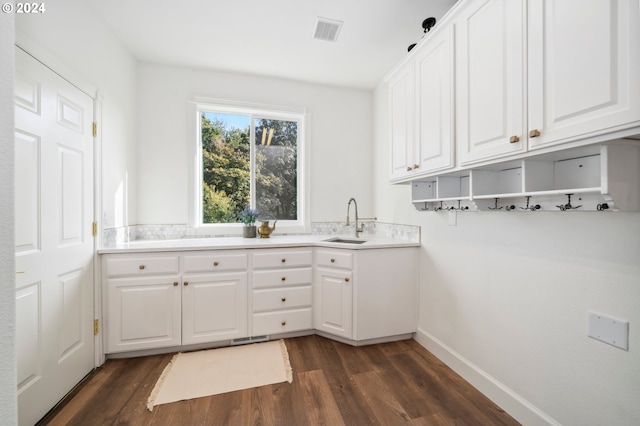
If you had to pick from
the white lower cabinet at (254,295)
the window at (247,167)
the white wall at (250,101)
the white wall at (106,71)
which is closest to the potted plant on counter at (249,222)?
the window at (247,167)

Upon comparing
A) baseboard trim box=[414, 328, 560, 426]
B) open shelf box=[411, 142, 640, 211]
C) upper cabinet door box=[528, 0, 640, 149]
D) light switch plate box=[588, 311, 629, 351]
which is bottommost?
baseboard trim box=[414, 328, 560, 426]

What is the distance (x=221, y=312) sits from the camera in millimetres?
2355

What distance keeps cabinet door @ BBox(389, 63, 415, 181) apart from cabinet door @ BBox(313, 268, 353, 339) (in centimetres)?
102

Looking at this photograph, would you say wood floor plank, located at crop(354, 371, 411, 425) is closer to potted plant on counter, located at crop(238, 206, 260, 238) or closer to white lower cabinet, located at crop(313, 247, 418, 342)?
white lower cabinet, located at crop(313, 247, 418, 342)

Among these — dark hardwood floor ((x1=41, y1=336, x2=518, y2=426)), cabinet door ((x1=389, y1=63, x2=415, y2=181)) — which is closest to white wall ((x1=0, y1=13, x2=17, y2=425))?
dark hardwood floor ((x1=41, y1=336, x2=518, y2=426))

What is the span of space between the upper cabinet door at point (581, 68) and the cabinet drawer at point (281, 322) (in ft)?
7.08

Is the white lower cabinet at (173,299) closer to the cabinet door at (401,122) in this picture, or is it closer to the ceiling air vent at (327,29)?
the cabinet door at (401,122)

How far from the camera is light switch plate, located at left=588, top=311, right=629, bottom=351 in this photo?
1136 millimetres

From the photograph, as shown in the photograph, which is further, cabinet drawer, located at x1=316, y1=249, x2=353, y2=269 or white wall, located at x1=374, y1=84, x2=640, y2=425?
cabinet drawer, located at x1=316, y1=249, x2=353, y2=269

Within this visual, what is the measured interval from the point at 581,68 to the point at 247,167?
284 centimetres

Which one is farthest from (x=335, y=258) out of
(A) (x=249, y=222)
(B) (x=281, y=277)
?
(A) (x=249, y=222)

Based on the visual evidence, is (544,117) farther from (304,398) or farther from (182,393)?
(182,393)

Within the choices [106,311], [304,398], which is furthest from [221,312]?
[304,398]

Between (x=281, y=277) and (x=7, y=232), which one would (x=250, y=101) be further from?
(x=7, y=232)
